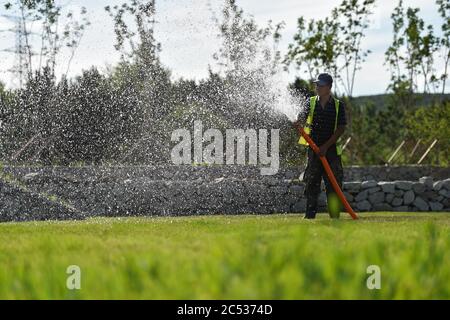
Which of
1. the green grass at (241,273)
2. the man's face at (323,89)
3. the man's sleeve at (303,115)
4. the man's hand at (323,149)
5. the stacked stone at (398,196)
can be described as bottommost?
the stacked stone at (398,196)

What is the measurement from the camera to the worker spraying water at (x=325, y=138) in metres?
9.80

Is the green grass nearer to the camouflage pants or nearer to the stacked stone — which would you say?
the camouflage pants

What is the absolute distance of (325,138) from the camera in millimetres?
9906

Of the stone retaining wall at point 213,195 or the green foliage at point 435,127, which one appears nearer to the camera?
the stone retaining wall at point 213,195

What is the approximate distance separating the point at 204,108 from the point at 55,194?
268 inches

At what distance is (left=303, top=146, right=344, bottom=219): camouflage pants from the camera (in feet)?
32.6

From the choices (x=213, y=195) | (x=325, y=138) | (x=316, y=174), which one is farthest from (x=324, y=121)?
(x=213, y=195)

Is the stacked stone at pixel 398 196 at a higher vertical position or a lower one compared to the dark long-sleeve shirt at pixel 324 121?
lower

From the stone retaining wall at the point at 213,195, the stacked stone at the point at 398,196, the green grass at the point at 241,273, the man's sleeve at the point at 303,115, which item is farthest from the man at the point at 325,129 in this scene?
the stacked stone at the point at 398,196

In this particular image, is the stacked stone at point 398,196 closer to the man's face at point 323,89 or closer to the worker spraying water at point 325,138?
the worker spraying water at point 325,138

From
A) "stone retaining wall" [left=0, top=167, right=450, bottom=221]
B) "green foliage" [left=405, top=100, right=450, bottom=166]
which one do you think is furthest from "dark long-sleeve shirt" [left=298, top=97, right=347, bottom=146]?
"green foliage" [left=405, top=100, right=450, bottom=166]

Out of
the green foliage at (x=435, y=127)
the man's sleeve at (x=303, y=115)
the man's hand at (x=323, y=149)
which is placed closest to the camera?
the man's hand at (x=323, y=149)

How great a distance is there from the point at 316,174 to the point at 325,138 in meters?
0.48
